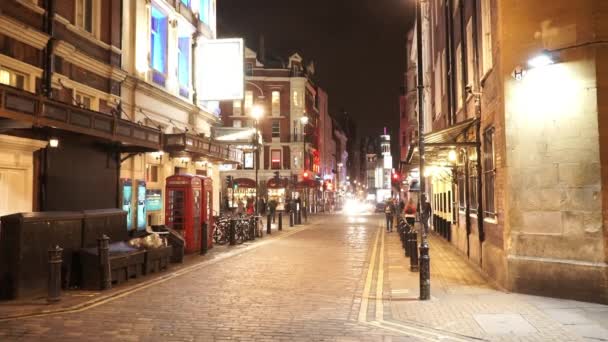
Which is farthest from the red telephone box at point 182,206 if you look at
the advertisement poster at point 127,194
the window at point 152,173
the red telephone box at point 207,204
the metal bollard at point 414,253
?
the metal bollard at point 414,253

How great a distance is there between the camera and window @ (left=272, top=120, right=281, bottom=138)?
211 feet

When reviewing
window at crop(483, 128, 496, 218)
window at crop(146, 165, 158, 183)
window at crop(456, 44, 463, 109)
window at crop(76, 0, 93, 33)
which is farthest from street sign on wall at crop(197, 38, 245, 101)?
window at crop(483, 128, 496, 218)

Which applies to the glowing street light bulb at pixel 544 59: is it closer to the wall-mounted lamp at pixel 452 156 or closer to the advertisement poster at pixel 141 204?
the wall-mounted lamp at pixel 452 156

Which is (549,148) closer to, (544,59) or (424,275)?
(544,59)

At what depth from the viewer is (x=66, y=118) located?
12000 millimetres

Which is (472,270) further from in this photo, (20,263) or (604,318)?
(20,263)

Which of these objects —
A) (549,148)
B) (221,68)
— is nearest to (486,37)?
(549,148)

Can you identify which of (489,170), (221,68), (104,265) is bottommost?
(104,265)

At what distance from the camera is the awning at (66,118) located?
10164mm

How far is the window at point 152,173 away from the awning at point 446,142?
35.3 ft

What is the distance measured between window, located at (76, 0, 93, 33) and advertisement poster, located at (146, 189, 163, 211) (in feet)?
22.7

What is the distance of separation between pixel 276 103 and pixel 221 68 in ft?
126

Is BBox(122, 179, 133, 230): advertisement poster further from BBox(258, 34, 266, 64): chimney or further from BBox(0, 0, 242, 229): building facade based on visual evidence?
BBox(258, 34, 266, 64): chimney

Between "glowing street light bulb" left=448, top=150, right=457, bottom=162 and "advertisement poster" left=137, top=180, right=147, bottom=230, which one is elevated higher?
"glowing street light bulb" left=448, top=150, right=457, bottom=162
